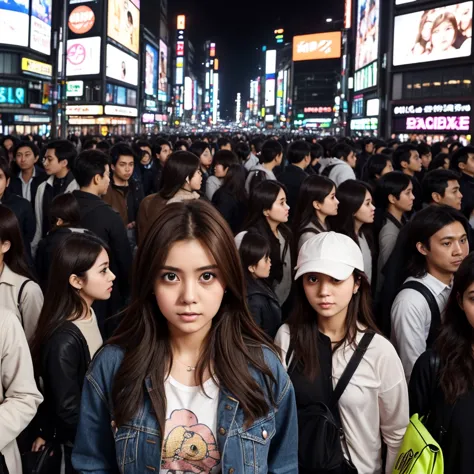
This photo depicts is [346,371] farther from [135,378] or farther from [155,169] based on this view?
[155,169]

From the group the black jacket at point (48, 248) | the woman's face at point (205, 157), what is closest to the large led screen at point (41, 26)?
the woman's face at point (205, 157)

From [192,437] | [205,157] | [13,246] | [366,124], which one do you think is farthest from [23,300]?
[366,124]

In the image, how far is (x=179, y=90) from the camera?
14188 centimetres

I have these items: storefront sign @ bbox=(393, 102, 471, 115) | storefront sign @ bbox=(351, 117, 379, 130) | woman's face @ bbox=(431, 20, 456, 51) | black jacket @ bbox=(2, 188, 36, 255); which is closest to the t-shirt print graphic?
black jacket @ bbox=(2, 188, 36, 255)

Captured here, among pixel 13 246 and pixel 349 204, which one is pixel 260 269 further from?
pixel 13 246

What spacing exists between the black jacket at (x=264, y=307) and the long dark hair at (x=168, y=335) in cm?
227

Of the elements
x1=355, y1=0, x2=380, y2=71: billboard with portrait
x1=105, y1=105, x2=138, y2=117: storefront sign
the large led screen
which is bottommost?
x1=105, y1=105, x2=138, y2=117: storefront sign

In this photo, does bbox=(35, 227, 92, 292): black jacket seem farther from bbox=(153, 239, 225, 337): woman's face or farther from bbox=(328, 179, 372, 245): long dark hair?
bbox=(153, 239, 225, 337): woman's face

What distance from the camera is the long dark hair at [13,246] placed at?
4.46 m

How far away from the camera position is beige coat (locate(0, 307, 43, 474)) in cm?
323

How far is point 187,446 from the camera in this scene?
91.6 inches

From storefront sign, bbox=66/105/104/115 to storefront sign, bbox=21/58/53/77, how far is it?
7.82 meters

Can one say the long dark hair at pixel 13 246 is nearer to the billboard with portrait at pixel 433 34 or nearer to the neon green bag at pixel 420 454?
the neon green bag at pixel 420 454

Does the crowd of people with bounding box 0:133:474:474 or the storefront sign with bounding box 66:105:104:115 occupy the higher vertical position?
the storefront sign with bounding box 66:105:104:115
